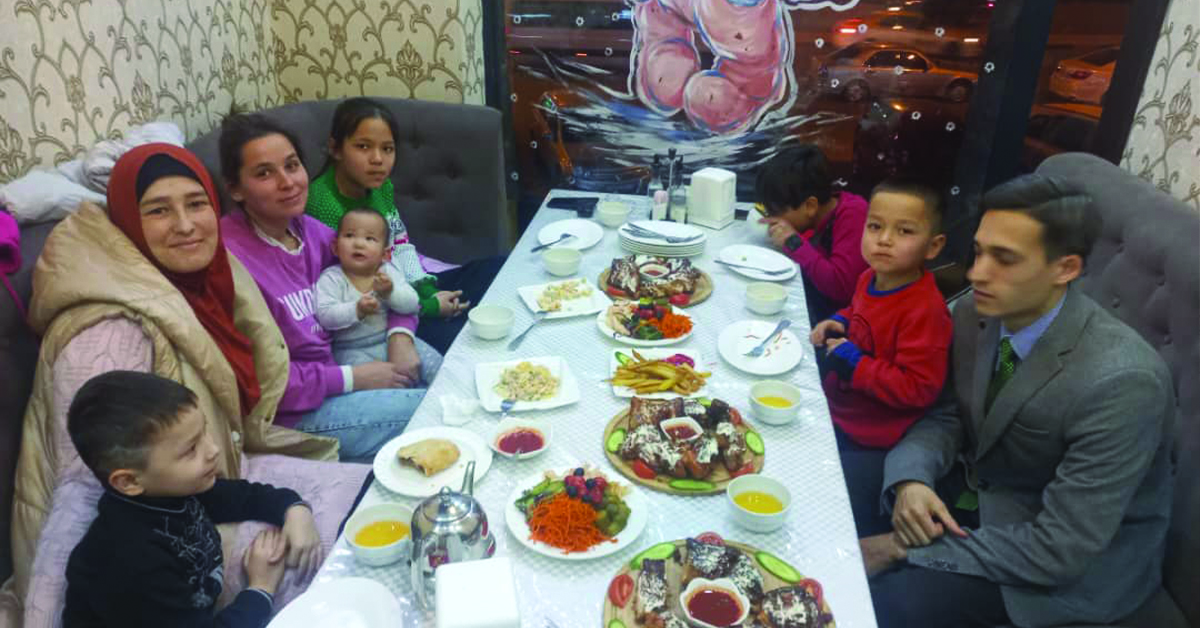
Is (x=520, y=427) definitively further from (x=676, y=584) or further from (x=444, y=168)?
(x=444, y=168)

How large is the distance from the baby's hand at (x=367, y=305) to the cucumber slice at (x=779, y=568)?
5.01 feet

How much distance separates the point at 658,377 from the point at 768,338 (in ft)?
1.25

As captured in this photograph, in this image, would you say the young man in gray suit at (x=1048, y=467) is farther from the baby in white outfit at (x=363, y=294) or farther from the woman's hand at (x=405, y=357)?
the baby in white outfit at (x=363, y=294)

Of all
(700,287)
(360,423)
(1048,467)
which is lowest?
(360,423)

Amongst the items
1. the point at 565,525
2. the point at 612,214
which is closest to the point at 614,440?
the point at 565,525

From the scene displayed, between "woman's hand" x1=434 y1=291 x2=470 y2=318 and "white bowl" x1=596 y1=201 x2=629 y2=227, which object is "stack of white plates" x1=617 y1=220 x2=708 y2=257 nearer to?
"white bowl" x1=596 y1=201 x2=629 y2=227

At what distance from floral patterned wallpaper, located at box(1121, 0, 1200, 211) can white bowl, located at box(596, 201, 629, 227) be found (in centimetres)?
169

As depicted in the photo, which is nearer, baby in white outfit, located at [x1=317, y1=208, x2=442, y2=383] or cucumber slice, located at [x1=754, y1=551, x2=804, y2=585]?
cucumber slice, located at [x1=754, y1=551, x2=804, y2=585]

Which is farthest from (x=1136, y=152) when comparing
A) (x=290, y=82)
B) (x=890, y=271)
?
(x=290, y=82)

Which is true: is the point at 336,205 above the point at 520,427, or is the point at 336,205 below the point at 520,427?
above

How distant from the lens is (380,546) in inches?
47.9

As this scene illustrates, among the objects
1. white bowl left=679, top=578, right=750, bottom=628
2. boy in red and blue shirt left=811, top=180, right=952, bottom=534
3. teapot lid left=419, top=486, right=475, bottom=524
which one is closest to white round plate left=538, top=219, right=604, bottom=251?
boy in red and blue shirt left=811, top=180, right=952, bottom=534

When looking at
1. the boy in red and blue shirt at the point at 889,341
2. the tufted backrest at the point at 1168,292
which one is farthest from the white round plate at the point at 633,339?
the tufted backrest at the point at 1168,292

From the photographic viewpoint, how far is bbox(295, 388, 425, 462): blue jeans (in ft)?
6.84
